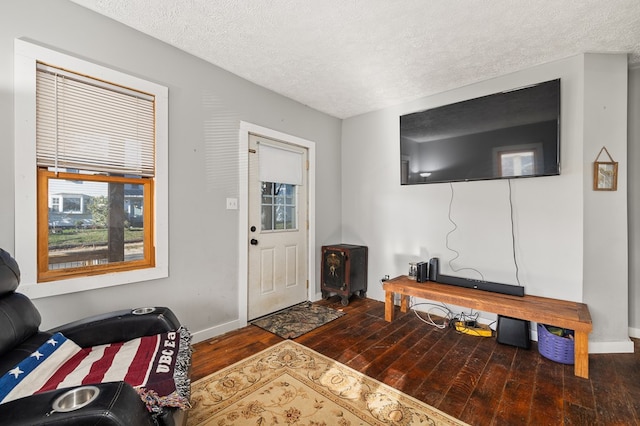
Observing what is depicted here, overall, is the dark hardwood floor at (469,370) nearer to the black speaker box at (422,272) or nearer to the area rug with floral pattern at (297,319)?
the area rug with floral pattern at (297,319)

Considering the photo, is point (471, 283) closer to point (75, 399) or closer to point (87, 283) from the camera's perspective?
Result: point (75, 399)

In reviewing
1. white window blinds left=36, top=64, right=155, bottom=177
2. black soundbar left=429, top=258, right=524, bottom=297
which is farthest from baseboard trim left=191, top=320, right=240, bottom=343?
black soundbar left=429, top=258, right=524, bottom=297

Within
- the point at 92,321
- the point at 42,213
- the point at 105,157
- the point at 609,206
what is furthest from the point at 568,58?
the point at 42,213

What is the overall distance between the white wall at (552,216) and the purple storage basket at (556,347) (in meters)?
0.44

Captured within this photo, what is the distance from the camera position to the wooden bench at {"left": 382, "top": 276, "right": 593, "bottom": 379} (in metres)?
2.05

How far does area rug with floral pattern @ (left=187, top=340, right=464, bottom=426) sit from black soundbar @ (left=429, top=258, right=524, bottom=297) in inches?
57.5

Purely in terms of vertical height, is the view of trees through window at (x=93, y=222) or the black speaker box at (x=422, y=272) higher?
the view of trees through window at (x=93, y=222)

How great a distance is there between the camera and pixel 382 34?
86.4 inches

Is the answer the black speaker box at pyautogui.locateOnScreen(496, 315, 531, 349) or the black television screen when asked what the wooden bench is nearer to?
the black speaker box at pyautogui.locateOnScreen(496, 315, 531, 349)

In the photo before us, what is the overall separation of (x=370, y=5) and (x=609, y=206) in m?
2.63

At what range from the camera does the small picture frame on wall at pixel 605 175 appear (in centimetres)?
239

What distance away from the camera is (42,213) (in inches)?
71.5

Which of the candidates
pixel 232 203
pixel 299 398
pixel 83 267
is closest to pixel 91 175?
pixel 83 267

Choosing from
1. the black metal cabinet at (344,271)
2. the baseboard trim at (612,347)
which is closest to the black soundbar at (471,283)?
the baseboard trim at (612,347)
